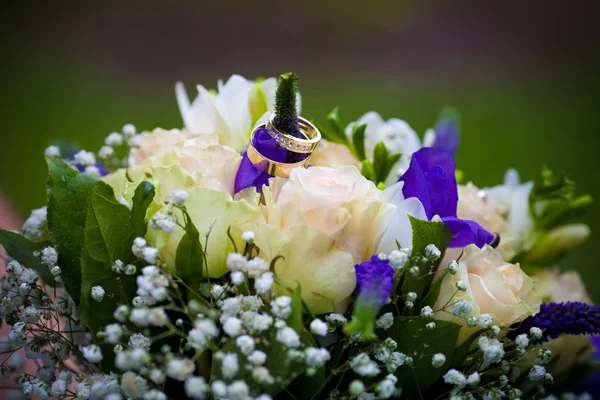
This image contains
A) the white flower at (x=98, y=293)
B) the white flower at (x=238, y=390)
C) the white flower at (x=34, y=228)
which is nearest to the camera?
the white flower at (x=238, y=390)

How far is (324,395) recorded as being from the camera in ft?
1.86

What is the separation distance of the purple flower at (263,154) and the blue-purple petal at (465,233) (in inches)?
6.4

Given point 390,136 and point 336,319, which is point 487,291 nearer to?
point 336,319

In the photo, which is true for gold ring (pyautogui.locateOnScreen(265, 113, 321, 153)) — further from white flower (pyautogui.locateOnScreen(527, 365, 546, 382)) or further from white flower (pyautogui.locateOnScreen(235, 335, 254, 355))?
white flower (pyautogui.locateOnScreen(527, 365, 546, 382))

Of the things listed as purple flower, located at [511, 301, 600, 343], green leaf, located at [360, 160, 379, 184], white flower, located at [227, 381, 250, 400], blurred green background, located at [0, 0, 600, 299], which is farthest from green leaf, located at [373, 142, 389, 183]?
blurred green background, located at [0, 0, 600, 299]

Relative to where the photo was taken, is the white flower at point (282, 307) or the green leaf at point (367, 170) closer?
the white flower at point (282, 307)

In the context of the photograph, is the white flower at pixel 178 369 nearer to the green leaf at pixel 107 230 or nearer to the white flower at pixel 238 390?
the white flower at pixel 238 390

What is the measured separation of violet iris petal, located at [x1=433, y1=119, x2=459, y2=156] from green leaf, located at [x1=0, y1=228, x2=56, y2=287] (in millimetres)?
478

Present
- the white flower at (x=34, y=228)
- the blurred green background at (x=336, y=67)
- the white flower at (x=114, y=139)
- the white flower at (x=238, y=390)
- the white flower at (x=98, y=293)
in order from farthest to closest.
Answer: the blurred green background at (x=336, y=67) < the white flower at (x=114, y=139) < the white flower at (x=34, y=228) < the white flower at (x=98, y=293) < the white flower at (x=238, y=390)

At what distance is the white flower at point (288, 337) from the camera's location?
461 mm

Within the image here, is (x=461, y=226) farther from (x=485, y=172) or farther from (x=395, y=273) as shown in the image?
(x=485, y=172)

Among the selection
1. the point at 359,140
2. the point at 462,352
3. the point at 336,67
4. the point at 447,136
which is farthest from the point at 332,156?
the point at 336,67

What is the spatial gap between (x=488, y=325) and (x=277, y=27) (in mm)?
2651

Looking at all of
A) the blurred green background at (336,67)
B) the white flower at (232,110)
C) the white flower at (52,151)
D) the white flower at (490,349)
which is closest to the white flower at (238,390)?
the white flower at (490,349)
